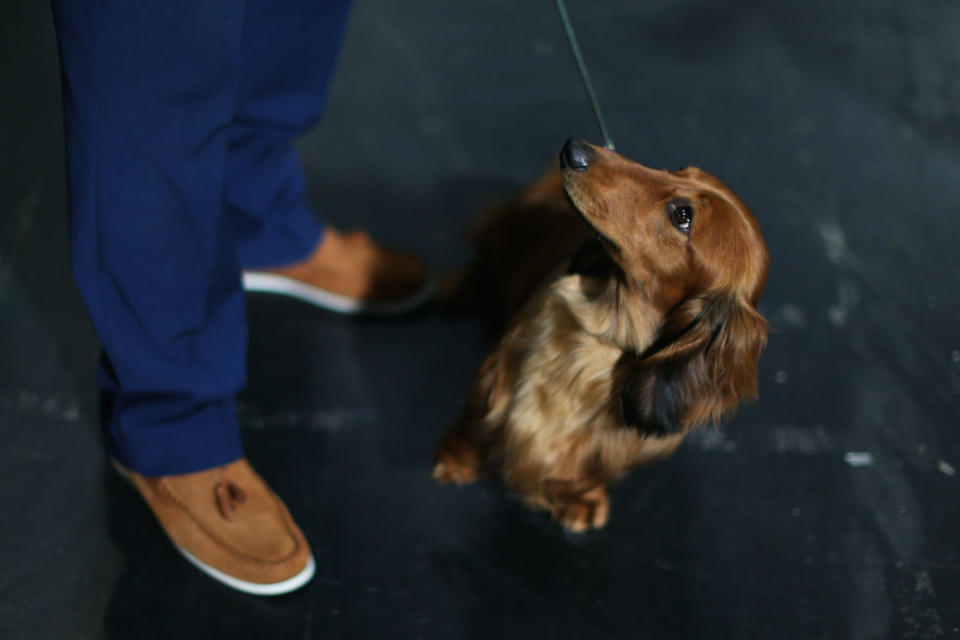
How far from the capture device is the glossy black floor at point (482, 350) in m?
1.84

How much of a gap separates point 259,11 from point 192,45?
0.31 meters

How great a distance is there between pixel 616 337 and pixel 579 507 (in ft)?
1.76

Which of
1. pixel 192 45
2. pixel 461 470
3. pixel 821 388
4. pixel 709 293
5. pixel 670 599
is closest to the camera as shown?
pixel 192 45

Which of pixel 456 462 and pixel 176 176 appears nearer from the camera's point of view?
pixel 176 176

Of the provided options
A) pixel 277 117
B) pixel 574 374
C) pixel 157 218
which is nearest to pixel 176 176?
pixel 157 218

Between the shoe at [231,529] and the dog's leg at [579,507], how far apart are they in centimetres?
55

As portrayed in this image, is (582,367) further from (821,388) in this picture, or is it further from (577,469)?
(821,388)

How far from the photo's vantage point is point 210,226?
1547 millimetres

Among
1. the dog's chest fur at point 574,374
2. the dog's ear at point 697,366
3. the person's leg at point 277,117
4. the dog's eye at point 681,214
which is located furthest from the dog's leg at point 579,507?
the person's leg at point 277,117

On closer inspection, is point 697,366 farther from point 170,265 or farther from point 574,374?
point 170,265

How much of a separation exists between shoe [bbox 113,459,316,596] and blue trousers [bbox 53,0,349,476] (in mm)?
50

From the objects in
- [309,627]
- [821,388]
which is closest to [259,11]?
[309,627]

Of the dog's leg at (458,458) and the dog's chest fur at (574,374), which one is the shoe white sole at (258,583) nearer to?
the dog's leg at (458,458)

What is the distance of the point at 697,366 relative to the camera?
1.45m
